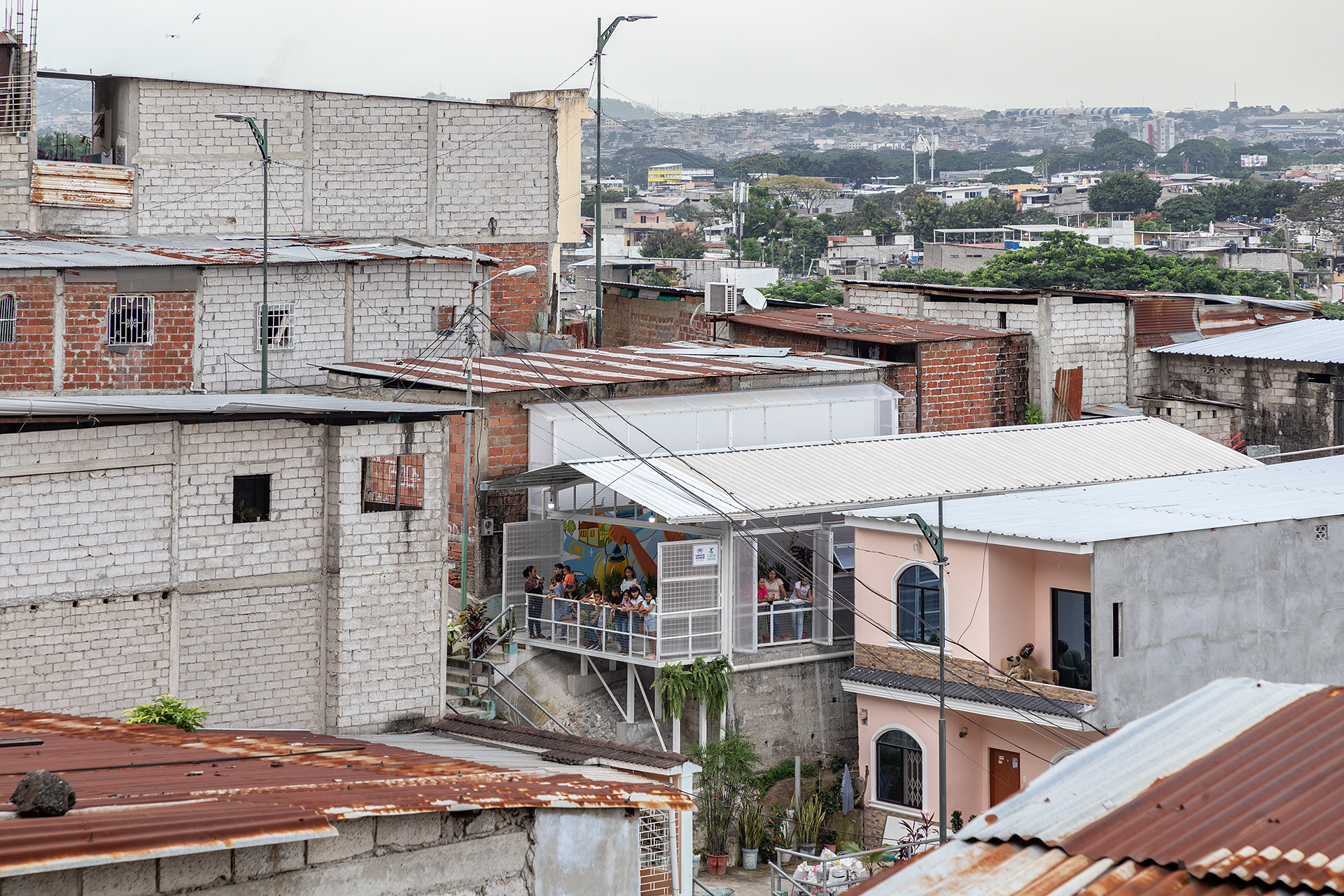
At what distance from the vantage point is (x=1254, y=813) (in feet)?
26.1

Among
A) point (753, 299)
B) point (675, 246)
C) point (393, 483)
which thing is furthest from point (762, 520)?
point (675, 246)

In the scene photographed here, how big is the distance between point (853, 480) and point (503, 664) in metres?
Result: 5.98

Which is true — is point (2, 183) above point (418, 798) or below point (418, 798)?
above

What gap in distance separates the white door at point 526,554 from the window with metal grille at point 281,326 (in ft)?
27.5

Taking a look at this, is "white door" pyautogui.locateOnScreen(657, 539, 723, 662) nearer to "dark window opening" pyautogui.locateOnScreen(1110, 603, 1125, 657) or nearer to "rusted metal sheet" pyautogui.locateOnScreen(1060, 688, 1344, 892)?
"dark window opening" pyautogui.locateOnScreen(1110, 603, 1125, 657)

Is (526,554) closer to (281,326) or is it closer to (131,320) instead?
(281,326)

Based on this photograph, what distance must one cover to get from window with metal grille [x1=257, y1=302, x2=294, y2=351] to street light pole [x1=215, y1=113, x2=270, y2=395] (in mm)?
55

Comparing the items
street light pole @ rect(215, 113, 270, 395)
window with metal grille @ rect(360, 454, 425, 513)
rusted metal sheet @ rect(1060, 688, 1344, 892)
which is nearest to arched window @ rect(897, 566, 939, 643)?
window with metal grille @ rect(360, 454, 425, 513)

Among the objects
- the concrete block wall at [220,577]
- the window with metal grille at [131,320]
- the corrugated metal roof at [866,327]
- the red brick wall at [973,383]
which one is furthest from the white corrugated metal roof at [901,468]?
the window with metal grille at [131,320]

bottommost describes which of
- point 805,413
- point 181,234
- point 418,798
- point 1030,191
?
point 418,798

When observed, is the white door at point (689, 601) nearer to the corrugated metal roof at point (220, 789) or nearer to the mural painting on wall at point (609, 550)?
the mural painting on wall at point (609, 550)

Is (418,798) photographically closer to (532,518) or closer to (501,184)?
(532,518)

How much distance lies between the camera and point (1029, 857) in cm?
795

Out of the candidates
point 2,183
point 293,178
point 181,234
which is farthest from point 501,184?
point 2,183
